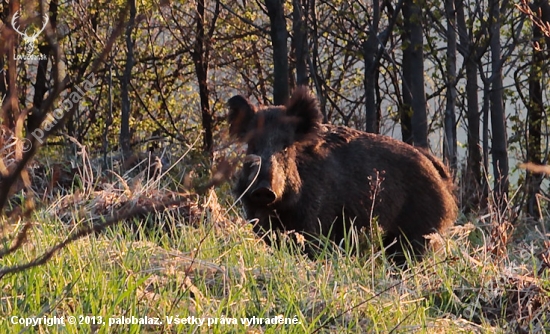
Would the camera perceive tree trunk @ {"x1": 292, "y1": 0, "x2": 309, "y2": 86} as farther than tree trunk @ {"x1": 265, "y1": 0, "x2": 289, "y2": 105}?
Yes

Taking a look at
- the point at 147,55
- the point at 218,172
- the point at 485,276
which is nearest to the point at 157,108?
the point at 147,55

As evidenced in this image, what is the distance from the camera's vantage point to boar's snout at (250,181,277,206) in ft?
19.8

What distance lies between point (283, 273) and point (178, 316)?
2.68 ft

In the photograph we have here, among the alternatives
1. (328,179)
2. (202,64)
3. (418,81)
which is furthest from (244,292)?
(202,64)

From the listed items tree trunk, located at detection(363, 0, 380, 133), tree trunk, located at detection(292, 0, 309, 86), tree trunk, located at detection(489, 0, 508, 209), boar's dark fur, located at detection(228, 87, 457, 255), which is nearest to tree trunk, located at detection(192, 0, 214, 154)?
tree trunk, located at detection(292, 0, 309, 86)

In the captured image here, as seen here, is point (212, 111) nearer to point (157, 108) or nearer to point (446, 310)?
point (157, 108)

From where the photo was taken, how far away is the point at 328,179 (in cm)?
677

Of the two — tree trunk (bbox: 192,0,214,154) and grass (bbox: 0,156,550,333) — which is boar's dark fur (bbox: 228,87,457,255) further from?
tree trunk (bbox: 192,0,214,154)

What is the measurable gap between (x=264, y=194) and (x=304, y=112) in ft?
3.28

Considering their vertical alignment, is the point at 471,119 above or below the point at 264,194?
above

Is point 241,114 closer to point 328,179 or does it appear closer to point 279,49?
point 328,179

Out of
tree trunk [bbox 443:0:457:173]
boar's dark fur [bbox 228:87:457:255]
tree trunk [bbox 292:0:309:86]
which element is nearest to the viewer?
boar's dark fur [bbox 228:87:457:255]

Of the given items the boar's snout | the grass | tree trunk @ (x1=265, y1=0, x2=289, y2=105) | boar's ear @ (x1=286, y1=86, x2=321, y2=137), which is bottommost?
the grass

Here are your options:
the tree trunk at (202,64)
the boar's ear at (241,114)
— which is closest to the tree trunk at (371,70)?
the tree trunk at (202,64)
